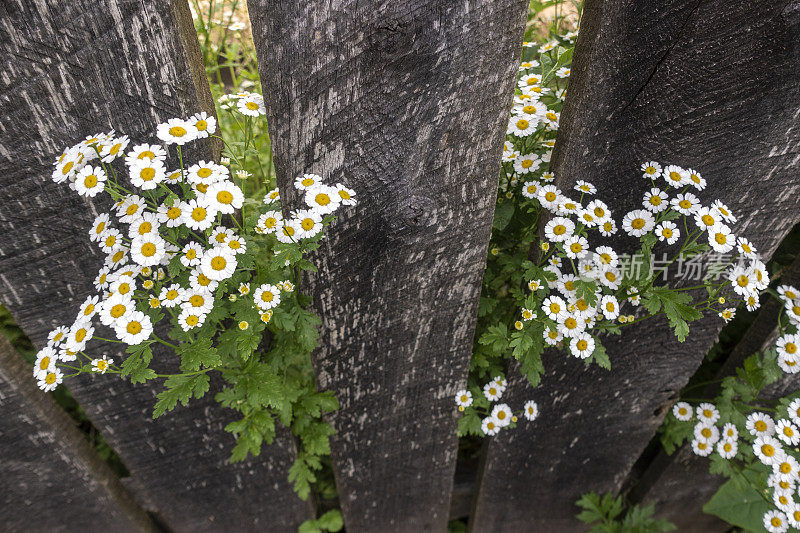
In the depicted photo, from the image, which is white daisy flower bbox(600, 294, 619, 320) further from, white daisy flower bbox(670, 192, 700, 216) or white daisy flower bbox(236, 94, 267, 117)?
white daisy flower bbox(236, 94, 267, 117)

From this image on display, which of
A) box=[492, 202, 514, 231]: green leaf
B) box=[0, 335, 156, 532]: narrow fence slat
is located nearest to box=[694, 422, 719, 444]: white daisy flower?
box=[492, 202, 514, 231]: green leaf

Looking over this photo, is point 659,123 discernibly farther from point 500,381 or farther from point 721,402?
point 721,402

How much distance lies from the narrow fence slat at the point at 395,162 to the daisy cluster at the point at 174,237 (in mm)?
103

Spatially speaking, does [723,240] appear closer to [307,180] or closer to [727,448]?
[727,448]

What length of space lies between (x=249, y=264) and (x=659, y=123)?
0.97 meters

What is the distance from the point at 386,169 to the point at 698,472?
5.88ft

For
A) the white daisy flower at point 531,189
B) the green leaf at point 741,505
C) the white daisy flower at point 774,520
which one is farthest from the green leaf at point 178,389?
the white daisy flower at point 774,520

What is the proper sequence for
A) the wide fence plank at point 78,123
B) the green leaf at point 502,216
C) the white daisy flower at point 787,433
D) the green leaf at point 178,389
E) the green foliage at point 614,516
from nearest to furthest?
the wide fence plank at point 78,123 < the green leaf at point 178,389 < the green leaf at point 502,216 < the white daisy flower at point 787,433 < the green foliage at point 614,516

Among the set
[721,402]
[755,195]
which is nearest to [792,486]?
[721,402]

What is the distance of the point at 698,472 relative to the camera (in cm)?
187

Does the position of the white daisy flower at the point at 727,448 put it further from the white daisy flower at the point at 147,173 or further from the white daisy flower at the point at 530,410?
the white daisy flower at the point at 147,173

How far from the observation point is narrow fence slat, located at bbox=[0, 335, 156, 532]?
1.35 meters

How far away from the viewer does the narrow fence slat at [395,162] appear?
89 cm

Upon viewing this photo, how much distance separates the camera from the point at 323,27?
0.88 metres
